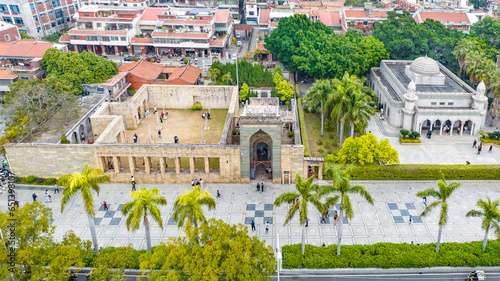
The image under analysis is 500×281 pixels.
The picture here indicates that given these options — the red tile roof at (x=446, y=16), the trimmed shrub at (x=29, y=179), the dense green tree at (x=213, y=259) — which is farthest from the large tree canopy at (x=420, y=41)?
the trimmed shrub at (x=29, y=179)

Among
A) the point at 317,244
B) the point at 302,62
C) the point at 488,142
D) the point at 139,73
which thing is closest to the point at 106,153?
the point at 317,244

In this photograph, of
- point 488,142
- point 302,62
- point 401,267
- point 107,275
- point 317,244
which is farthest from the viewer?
point 302,62

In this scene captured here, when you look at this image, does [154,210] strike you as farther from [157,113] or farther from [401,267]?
[157,113]

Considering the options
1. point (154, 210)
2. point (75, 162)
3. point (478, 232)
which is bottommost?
point (478, 232)

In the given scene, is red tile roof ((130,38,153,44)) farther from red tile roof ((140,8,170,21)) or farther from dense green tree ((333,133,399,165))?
dense green tree ((333,133,399,165))

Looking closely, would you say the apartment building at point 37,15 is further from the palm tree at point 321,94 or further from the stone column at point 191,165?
the palm tree at point 321,94

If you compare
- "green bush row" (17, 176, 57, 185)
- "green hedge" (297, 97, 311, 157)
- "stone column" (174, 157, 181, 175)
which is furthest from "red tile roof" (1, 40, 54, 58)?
"green hedge" (297, 97, 311, 157)
